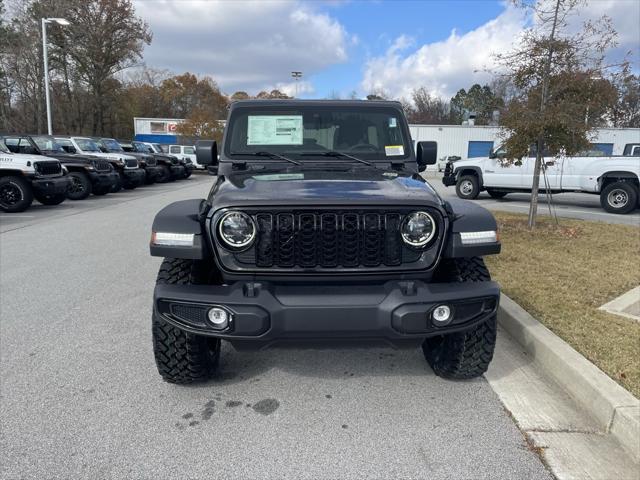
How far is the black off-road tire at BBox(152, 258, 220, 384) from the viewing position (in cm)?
281

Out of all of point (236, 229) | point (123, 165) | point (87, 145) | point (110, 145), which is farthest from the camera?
point (110, 145)

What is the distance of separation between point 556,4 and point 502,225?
3.72 m

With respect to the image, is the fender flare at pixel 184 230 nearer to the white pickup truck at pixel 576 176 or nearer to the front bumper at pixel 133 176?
the white pickup truck at pixel 576 176

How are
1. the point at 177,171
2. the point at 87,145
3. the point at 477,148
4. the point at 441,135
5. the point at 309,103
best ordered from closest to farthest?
the point at 309,103, the point at 87,145, the point at 177,171, the point at 441,135, the point at 477,148

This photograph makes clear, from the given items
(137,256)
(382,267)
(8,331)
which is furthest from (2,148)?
(382,267)

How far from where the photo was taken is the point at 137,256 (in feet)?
23.1

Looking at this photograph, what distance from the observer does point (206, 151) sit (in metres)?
3.87

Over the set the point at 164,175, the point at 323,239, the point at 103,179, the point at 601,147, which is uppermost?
the point at 601,147

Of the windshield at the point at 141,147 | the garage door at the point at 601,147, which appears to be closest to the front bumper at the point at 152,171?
the windshield at the point at 141,147

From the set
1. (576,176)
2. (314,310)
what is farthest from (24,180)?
(576,176)

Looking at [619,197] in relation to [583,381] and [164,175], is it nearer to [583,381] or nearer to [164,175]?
[583,381]

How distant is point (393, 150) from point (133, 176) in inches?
619

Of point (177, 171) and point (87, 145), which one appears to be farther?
point (177, 171)

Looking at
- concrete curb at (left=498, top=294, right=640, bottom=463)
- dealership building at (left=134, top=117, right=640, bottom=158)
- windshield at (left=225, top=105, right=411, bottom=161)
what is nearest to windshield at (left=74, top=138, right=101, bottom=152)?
windshield at (left=225, top=105, right=411, bottom=161)
